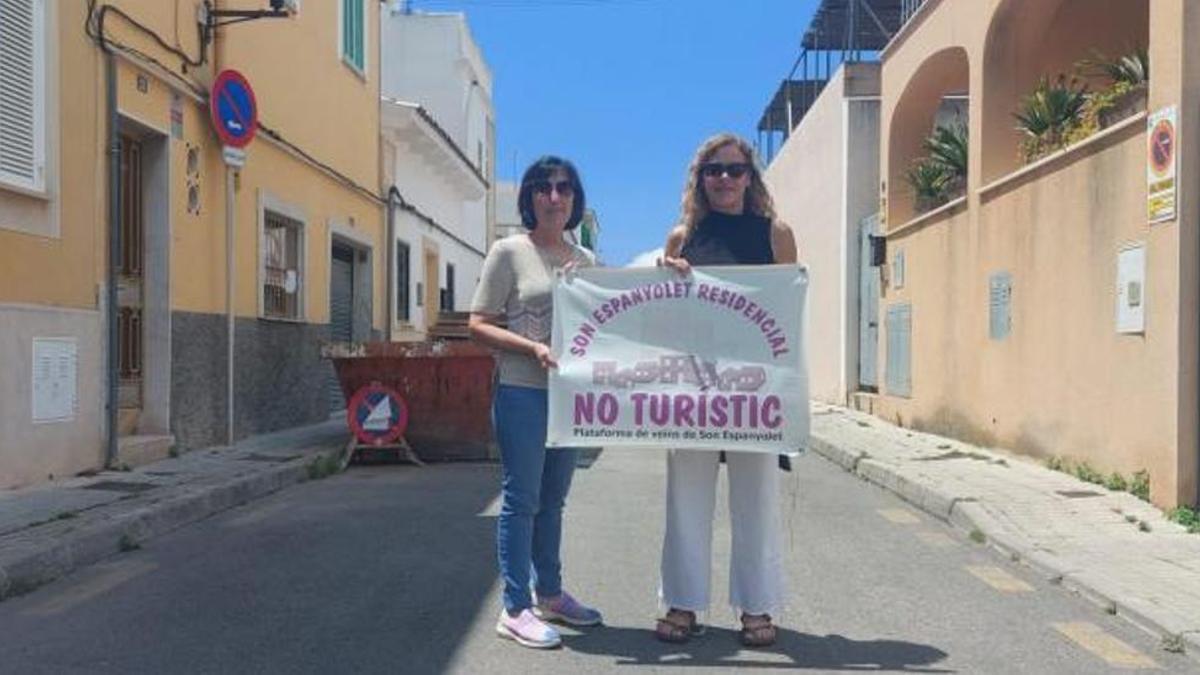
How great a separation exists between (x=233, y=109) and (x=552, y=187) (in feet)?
24.0

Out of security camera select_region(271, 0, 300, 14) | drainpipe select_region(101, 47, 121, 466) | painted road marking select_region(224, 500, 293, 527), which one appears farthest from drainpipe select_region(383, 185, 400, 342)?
painted road marking select_region(224, 500, 293, 527)

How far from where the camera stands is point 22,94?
8117 millimetres

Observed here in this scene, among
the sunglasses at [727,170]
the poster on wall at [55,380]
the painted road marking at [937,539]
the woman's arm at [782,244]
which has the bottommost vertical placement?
the painted road marking at [937,539]

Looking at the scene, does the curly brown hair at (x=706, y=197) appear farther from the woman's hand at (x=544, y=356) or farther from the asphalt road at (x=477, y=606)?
the asphalt road at (x=477, y=606)

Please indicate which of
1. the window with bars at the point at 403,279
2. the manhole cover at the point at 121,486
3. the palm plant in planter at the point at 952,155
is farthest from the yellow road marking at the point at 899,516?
the window with bars at the point at 403,279

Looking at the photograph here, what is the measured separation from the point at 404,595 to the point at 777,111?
28139 millimetres

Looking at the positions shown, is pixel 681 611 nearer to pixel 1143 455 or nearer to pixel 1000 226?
pixel 1143 455

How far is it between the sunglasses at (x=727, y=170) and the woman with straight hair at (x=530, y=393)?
1.89ft

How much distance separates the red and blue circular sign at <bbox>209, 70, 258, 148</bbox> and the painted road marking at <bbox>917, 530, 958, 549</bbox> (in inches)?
285

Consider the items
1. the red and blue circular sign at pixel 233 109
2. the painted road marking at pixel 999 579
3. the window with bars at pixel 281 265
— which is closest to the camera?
the painted road marking at pixel 999 579

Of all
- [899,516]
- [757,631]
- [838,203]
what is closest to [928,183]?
[838,203]

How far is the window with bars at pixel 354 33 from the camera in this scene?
16453mm

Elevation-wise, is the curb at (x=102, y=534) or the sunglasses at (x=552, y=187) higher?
the sunglasses at (x=552, y=187)

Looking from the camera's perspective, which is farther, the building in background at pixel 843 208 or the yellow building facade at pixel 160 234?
the building in background at pixel 843 208
